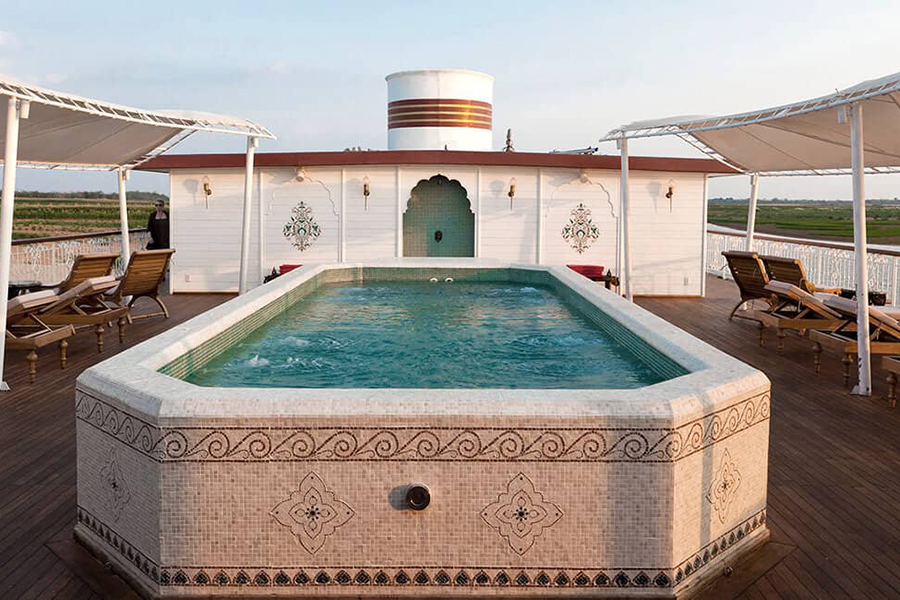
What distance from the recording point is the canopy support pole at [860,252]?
20.5 ft

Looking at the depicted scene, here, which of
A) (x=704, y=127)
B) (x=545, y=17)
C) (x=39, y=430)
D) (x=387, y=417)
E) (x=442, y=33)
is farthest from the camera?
(x=442, y=33)

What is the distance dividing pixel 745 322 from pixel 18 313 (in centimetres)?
801

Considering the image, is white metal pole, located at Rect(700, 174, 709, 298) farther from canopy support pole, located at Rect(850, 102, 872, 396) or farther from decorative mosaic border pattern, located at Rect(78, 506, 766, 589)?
decorative mosaic border pattern, located at Rect(78, 506, 766, 589)

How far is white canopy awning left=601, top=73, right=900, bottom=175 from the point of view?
20.7 feet

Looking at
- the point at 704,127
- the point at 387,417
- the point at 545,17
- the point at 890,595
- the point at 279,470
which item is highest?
the point at 545,17

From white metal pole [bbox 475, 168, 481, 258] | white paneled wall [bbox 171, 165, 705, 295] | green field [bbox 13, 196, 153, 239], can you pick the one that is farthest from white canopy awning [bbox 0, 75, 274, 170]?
green field [bbox 13, 196, 153, 239]

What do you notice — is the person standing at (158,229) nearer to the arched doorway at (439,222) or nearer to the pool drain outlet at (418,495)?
the arched doorway at (439,222)

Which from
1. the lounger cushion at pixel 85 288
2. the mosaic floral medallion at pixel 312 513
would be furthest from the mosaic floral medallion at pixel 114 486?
the lounger cushion at pixel 85 288

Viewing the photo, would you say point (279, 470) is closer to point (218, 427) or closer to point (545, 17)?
point (218, 427)

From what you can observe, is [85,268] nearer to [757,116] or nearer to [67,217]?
[757,116]

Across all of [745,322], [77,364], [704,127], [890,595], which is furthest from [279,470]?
[745,322]

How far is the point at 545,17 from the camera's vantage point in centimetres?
1653

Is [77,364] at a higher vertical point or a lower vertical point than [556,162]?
lower

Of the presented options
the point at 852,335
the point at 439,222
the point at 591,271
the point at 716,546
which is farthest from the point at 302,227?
the point at 716,546
